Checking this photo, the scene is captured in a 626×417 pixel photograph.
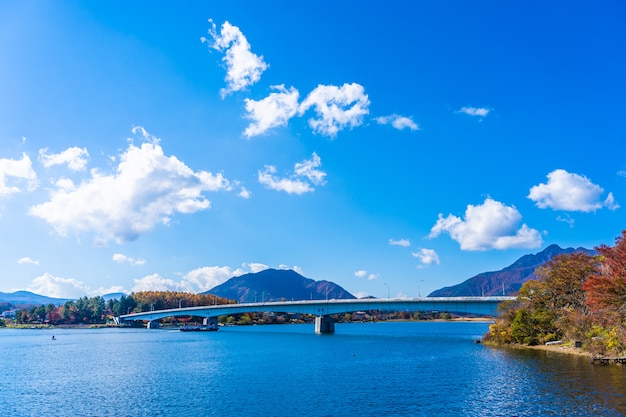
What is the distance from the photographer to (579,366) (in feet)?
181

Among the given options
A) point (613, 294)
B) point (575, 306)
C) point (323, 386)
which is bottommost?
point (323, 386)

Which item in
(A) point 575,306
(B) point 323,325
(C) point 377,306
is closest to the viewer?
(A) point 575,306

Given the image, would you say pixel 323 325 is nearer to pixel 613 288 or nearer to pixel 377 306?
pixel 377 306

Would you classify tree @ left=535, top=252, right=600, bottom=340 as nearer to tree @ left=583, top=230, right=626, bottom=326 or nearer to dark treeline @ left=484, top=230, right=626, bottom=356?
dark treeline @ left=484, top=230, right=626, bottom=356

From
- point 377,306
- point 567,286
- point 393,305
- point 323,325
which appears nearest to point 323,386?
point 567,286

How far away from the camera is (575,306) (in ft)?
263

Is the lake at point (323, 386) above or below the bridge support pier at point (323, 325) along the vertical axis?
above

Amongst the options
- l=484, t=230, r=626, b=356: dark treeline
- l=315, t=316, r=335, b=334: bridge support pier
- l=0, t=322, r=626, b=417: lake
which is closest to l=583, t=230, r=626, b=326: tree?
l=484, t=230, r=626, b=356: dark treeline

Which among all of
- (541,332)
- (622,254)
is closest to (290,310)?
(541,332)

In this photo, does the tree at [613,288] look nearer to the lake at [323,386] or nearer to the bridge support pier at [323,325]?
the lake at [323,386]

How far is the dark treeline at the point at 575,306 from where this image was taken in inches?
2135

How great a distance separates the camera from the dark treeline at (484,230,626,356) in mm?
54219

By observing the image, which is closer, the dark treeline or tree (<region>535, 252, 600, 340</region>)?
the dark treeline

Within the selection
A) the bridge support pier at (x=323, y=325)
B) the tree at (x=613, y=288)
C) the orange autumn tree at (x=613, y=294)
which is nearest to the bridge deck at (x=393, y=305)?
the bridge support pier at (x=323, y=325)
